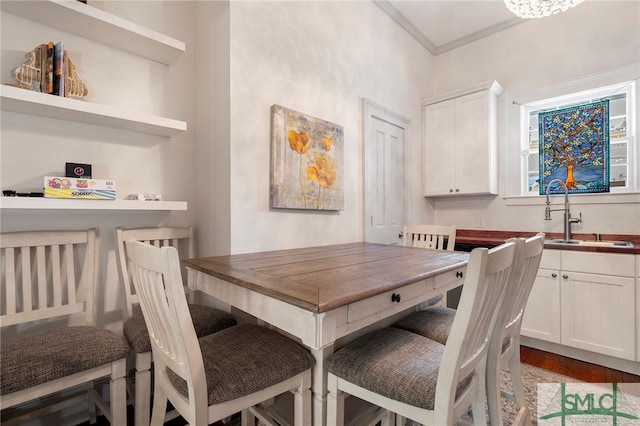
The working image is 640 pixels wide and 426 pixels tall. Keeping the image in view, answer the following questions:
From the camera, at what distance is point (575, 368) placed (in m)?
2.24

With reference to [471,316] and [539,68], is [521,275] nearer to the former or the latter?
[471,316]

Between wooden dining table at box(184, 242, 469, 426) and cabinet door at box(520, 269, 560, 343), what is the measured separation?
1377 millimetres

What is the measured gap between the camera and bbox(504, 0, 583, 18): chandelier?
201 cm

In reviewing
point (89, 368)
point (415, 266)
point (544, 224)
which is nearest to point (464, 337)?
point (415, 266)

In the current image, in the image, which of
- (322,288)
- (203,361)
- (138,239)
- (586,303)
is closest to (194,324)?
(203,361)

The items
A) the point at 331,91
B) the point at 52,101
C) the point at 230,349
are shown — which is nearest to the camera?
the point at 230,349

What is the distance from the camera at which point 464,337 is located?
2.80 ft

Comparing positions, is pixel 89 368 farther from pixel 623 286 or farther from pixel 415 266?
pixel 623 286

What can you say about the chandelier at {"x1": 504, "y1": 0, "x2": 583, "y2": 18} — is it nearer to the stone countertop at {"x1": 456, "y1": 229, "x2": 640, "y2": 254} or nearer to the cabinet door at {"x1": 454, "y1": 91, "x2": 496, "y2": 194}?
the cabinet door at {"x1": 454, "y1": 91, "x2": 496, "y2": 194}

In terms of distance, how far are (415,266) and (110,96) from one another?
6.61ft

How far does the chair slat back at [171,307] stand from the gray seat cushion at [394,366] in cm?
48

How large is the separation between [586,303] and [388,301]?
7.11 ft

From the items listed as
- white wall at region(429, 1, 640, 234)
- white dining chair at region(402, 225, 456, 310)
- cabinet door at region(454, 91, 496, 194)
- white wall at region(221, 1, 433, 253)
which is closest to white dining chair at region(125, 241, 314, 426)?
white wall at region(221, 1, 433, 253)

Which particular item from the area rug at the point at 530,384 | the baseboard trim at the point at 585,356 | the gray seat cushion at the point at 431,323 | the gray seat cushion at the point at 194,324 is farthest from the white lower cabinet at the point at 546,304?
the gray seat cushion at the point at 194,324
